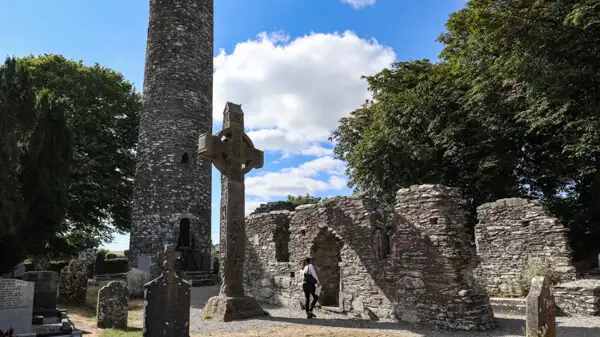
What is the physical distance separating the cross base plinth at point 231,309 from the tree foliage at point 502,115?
1016 cm

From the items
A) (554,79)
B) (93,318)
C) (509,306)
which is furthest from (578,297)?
(93,318)

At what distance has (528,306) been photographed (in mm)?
5953

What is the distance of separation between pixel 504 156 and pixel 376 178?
5.20 m

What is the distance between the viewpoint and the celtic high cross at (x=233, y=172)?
9188 mm

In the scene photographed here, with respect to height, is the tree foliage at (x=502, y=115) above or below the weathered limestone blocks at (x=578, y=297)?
above

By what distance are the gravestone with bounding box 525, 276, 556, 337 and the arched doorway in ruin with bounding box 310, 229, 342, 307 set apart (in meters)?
5.67

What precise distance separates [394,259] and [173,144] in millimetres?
12671

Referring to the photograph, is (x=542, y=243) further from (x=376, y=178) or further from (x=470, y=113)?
(x=376, y=178)

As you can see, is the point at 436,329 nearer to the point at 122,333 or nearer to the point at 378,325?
the point at 378,325

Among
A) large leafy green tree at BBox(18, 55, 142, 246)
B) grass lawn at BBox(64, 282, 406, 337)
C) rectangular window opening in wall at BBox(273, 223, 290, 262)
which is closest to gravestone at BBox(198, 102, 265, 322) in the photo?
grass lawn at BBox(64, 282, 406, 337)

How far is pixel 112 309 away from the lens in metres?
9.24

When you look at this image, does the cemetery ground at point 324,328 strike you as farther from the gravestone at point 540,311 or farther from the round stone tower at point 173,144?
the round stone tower at point 173,144

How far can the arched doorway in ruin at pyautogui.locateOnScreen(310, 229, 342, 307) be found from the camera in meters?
11.2

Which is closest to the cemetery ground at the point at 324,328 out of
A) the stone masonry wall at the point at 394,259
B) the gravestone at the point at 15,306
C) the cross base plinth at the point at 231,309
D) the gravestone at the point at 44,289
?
the cross base plinth at the point at 231,309
